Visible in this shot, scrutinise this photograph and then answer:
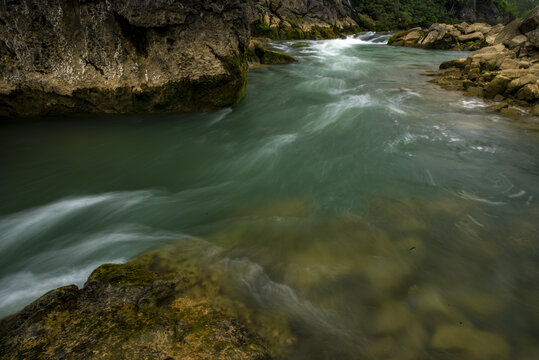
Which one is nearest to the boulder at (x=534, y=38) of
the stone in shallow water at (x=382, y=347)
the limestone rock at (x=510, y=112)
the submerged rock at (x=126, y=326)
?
the limestone rock at (x=510, y=112)

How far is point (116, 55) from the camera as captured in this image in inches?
212

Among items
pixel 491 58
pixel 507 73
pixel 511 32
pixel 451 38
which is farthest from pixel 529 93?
pixel 451 38

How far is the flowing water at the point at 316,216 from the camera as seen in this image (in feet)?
7.04

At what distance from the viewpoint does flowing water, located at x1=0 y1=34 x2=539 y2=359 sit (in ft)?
7.04

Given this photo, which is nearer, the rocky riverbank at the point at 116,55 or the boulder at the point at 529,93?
the rocky riverbank at the point at 116,55

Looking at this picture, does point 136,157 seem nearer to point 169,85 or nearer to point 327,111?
point 169,85

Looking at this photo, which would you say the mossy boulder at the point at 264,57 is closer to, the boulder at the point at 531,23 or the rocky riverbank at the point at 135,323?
the boulder at the point at 531,23

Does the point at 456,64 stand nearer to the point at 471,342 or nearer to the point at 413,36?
the point at 471,342

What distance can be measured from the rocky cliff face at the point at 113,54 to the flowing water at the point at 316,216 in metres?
0.57

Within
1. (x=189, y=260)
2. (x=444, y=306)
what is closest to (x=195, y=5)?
(x=189, y=260)

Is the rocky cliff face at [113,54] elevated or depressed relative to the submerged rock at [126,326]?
elevated

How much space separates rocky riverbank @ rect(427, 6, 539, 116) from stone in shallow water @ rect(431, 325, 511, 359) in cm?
737

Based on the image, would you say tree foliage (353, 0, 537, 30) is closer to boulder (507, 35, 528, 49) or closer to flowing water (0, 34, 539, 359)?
boulder (507, 35, 528, 49)

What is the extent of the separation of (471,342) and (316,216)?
6.06 ft
